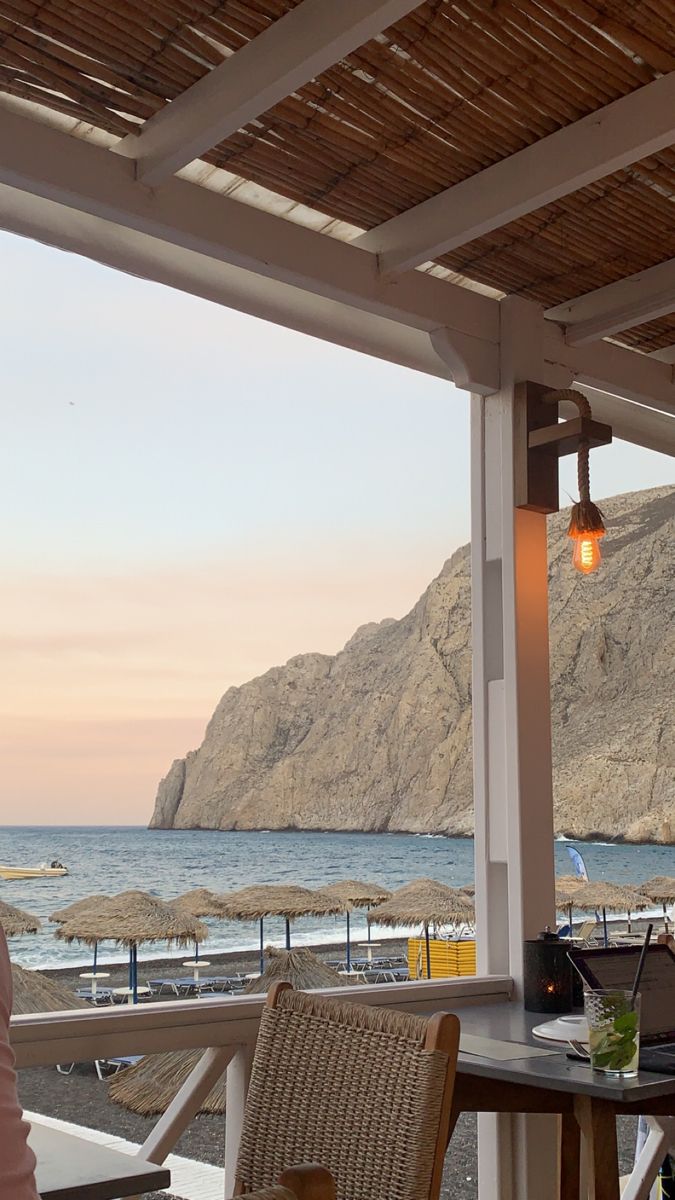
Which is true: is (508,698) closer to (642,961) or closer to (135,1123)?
(642,961)

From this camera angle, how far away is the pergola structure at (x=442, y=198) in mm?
1981

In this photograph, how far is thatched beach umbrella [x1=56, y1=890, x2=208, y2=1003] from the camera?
847cm

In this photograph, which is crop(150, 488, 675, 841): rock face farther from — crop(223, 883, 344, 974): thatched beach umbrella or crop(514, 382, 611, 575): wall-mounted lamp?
crop(514, 382, 611, 575): wall-mounted lamp

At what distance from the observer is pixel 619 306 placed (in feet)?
9.68

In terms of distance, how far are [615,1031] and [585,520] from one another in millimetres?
1333

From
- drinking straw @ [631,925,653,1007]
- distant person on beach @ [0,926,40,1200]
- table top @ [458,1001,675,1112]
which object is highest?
distant person on beach @ [0,926,40,1200]

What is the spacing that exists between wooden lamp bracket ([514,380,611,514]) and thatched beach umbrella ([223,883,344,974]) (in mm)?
6685

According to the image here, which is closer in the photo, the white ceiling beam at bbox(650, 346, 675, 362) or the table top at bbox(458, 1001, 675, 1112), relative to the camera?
the table top at bbox(458, 1001, 675, 1112)

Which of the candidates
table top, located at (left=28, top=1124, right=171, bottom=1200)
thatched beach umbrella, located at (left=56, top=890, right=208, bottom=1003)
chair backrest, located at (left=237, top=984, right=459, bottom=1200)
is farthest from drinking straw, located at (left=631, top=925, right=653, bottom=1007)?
thatched beach umbrella, located at (left=56, top=890, right=208, bottom=1003)

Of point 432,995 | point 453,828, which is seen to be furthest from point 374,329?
→ point 453,828

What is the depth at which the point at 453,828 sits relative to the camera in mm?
33812

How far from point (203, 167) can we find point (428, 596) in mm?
35767

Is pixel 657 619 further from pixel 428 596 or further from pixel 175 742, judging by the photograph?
pixel 175 742

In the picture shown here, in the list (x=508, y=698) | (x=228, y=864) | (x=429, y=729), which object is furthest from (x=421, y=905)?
(x=429, y=729)
